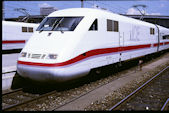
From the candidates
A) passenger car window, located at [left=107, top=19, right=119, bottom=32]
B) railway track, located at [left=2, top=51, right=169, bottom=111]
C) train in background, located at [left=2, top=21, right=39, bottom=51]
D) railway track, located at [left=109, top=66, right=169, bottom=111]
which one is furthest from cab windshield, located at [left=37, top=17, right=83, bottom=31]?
train in background, located at [left=2, top=21, right=39, bottom=51]

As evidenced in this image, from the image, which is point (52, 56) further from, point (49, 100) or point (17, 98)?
point (17, 98)

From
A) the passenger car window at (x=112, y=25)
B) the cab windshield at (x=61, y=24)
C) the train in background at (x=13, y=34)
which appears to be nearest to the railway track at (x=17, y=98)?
the cab windshield at (x=61, y=24)

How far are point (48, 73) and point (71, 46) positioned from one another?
1319 mm

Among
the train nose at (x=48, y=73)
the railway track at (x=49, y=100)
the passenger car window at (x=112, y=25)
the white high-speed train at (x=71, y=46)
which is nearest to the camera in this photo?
the railway track at (x=49, y=100)

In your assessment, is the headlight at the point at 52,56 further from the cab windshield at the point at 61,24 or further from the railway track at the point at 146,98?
the railway track at the point at 146,98

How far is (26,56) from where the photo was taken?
7289 mm

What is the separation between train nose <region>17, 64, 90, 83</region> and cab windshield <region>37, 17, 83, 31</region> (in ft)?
6.19

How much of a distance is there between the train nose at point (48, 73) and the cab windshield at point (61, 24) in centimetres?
189

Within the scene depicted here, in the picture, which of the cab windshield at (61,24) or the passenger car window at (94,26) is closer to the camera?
the cab windshield at (61,24)

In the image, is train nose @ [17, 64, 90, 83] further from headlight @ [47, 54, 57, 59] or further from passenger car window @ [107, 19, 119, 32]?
passenger car window @ [107, 19, 119, 32]

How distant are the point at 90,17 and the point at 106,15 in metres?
1.42

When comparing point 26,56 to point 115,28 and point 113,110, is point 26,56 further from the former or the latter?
point 115,28

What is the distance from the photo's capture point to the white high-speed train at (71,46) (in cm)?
685

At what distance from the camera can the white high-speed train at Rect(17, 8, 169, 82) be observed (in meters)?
6.85
